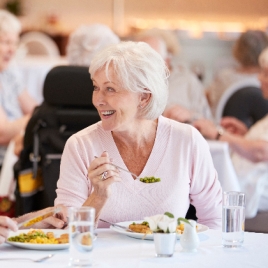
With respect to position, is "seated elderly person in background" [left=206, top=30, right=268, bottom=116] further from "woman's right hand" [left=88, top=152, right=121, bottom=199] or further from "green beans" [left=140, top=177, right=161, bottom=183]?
"woman's right hand" [left=88, top=152, right=121, bottom=199]

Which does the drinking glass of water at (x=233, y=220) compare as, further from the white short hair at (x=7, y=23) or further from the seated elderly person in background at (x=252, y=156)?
the white short hair at (x=7, y=23)

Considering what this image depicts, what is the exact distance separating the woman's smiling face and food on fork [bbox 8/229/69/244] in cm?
52

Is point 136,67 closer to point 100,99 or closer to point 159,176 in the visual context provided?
point 100,99

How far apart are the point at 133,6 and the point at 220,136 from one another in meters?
6.88

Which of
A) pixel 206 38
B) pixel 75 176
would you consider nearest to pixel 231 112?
pixel 75 176

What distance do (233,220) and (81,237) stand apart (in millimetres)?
494

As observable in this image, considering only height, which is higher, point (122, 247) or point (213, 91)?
point (213, 91)

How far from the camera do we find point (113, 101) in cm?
229

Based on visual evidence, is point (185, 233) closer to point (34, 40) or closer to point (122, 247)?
A: point (122, 247)

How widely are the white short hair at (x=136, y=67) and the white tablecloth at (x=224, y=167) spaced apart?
1.23 meters

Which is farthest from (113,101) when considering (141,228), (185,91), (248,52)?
(248,52)

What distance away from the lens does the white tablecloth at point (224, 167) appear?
11.5 feet

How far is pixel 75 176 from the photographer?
231cm

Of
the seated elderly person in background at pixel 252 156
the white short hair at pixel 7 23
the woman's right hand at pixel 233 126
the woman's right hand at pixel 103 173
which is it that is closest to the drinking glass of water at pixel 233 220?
the woman's right hand at pixel 103 173
